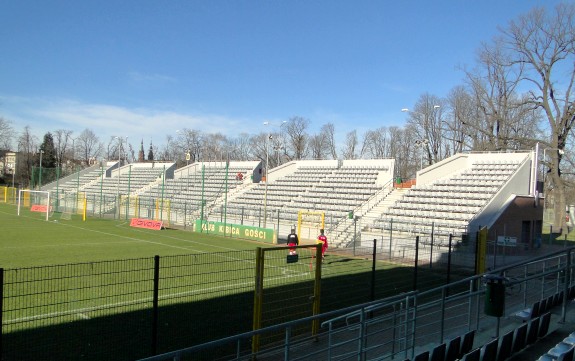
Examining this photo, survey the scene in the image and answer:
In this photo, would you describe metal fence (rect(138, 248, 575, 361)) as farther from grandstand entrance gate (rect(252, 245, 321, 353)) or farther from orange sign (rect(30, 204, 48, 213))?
orange sign (rect(30, 204, 48, 213))

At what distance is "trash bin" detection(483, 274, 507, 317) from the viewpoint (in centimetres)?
720

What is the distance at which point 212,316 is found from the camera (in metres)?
10.7

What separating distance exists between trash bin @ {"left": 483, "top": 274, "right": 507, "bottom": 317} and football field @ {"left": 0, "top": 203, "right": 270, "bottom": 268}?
1542 centimetres

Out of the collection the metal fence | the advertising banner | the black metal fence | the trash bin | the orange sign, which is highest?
the trash bin

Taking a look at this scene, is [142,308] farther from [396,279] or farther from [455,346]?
[396,279]

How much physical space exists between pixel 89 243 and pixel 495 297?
2171 centimetres

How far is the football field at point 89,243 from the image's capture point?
19.4m

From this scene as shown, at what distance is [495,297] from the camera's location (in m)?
7.24

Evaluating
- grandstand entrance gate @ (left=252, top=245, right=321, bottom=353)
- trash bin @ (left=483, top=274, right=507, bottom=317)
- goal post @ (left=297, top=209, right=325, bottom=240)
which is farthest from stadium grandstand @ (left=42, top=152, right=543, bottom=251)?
trash bin @ (left=483, top=274, right=507, bottom=317)

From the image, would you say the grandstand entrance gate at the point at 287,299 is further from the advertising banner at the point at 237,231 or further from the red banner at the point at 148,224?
the red banner at the point at 148,224

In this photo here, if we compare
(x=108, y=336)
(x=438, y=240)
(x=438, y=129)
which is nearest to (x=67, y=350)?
(x=108, y=336)

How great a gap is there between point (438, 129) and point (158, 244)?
152ft

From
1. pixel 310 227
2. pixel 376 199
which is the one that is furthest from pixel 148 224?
pixel 376 199

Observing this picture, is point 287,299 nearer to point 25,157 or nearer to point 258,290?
point 258,290
